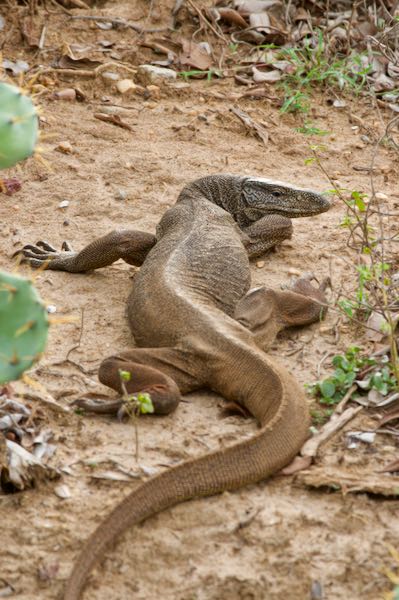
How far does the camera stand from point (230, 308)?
6.04 m

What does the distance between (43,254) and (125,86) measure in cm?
293

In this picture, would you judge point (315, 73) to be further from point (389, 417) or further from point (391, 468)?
point (391, 468)

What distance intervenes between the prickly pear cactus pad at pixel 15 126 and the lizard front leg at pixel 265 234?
11.1 feet

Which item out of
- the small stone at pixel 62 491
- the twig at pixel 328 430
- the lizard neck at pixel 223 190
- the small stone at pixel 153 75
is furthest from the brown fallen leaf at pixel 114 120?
the small stone at pixel 62 491

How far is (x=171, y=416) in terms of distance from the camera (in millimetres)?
5121

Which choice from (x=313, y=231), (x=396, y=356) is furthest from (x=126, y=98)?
(x=396, y=356)

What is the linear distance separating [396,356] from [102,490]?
160 centimetres

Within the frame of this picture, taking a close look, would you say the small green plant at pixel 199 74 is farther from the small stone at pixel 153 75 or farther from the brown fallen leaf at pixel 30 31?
the brown fallen leaf at pixel 30 31

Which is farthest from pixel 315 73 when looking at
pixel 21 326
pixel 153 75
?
pixel 21 326

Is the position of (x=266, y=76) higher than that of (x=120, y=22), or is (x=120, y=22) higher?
(x=120, y=22)

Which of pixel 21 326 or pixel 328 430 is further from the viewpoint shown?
pixel 328 430

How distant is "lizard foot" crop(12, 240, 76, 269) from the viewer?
22.3 feet

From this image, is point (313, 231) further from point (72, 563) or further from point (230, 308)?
point (72, 563)

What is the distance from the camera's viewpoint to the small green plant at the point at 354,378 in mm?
5195
